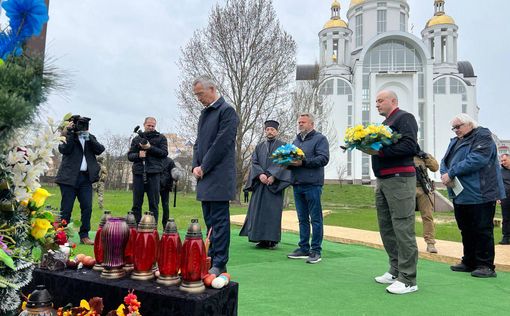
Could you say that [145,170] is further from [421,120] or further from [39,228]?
[421,120]

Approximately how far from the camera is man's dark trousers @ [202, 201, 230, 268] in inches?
141

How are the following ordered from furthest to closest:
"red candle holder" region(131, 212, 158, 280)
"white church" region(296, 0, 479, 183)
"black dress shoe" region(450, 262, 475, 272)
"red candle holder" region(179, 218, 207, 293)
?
"white church" region(296, 0, 479, 183) < "black dress shoe" region(450, 262, 475, 272) < "red candle holder" region(131, 212, 158, 280) < "red candle holder" region(179, 218, 207, 293)

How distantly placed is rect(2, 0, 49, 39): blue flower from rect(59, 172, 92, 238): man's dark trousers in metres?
4.38

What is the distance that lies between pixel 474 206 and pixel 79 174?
16.5ft

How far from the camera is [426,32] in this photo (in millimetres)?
55250

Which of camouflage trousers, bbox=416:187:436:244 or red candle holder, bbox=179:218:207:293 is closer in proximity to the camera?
red candle holder, bbox=179:218:207:293

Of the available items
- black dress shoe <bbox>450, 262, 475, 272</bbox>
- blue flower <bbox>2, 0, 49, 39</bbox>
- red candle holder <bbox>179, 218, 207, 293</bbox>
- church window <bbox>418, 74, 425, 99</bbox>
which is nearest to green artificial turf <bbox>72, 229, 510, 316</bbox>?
black dress shoe <bbox>450, 262, 475, 272</bbox>

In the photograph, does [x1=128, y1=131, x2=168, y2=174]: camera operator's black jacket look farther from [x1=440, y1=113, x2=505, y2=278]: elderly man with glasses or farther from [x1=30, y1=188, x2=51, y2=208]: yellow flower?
[x1=30, y1=188, x2=51, y2=208]: yellow flower

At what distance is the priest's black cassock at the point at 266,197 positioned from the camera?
6.11 meters

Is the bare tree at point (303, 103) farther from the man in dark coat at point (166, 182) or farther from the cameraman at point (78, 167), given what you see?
the cameraman at point (78, 167)

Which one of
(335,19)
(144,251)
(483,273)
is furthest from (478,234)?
(335,19)

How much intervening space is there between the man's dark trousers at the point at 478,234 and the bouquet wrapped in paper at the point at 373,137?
190 centimetres

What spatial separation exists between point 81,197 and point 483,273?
512cm

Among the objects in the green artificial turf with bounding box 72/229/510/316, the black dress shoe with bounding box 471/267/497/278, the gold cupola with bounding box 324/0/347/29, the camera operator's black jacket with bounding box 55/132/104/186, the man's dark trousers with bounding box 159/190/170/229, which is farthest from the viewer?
the gold cupola with bounding box 324/0/347/29
